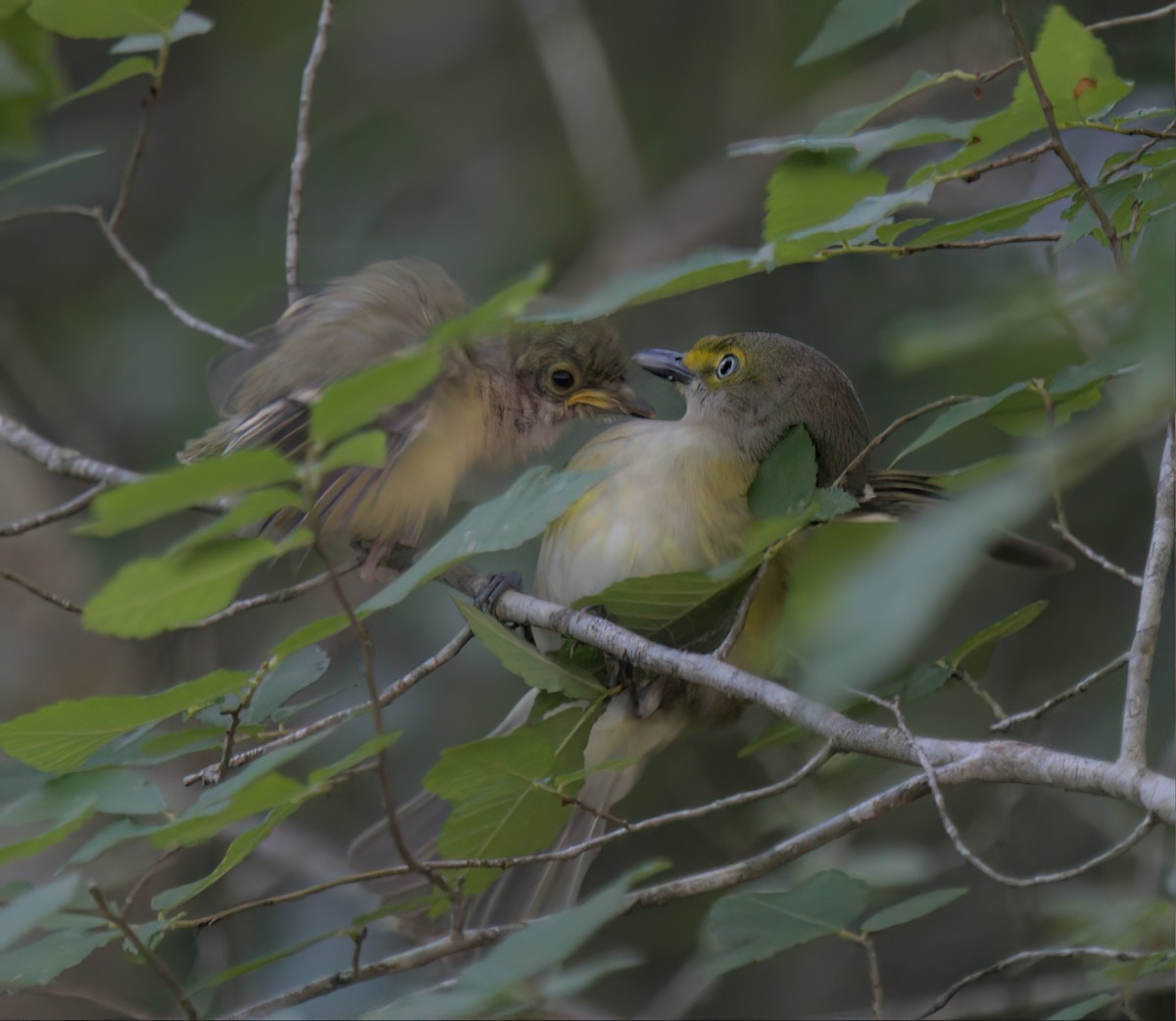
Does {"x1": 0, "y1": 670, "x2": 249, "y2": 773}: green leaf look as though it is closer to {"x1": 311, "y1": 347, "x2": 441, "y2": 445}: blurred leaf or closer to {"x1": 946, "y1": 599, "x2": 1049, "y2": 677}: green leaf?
{"x1": 311, "y1": 347, "x2": 441, "y2": 445}: blurred leaf

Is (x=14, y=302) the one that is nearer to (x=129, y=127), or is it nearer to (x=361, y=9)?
(x=129, y=127)

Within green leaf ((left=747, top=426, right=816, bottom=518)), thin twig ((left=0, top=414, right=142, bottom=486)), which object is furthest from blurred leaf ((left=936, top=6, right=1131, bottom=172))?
thin twig ((left=0, top=414, right=142, bottom=486))

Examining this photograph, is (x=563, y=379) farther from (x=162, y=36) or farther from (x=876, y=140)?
(x=876, y=140)

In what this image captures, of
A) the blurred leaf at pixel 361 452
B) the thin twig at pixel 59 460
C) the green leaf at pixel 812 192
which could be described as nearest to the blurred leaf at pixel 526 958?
the blurred leaf at pixel 361 452

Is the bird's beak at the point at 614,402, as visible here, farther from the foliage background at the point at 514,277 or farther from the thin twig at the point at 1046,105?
the thin twig at the point at 1046,105

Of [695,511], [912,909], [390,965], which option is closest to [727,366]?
[695,511]

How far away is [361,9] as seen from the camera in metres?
6.34

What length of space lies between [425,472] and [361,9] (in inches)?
154

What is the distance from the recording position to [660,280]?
61.0 inches

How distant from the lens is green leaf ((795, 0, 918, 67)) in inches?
70.4

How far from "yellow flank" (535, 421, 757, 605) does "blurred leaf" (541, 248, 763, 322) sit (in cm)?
124

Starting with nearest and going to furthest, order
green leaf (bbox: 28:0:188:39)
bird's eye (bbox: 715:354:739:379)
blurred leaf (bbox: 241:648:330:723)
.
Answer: blurred leaf (bbox: 241:648:330:723), green leaf (bbox: 28:0:188:39), bird's eye (bbox: 715:354:739:379)

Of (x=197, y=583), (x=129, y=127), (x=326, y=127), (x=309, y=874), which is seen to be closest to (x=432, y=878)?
(x=197, y=583)

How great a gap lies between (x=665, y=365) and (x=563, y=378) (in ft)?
1.14
